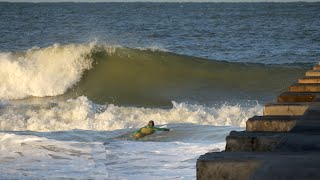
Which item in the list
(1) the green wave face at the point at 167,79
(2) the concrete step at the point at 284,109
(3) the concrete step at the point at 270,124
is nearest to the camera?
(3) the concrete step at the point at 270,124

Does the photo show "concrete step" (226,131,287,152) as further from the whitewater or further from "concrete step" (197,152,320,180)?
the whitewater

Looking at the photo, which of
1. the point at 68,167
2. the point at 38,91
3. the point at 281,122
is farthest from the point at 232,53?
the point at 281,122

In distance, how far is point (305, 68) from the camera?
25.5 m

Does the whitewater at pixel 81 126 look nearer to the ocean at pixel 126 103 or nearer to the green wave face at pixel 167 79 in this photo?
the ocean at pixel 126 103

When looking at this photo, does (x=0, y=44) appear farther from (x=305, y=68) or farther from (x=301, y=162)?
(x=301, y=162)

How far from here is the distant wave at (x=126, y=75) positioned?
2117 centimetres

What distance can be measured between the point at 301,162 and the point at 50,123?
45.3 feet

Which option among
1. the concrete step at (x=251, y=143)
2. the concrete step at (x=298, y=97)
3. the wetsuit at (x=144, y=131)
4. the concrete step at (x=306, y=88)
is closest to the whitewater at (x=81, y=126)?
the wetsuit at (x=144, y=131)

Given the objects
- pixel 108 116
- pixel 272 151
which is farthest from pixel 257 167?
pixel 108 116

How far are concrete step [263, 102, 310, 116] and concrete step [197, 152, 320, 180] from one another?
1.58 metres

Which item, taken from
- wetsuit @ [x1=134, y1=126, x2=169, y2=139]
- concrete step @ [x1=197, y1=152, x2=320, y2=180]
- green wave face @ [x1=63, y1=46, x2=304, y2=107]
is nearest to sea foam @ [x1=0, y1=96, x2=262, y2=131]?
green wave face @ [x1=63, y1=46, x2=304, y2=107]

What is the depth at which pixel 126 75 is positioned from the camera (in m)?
23.6

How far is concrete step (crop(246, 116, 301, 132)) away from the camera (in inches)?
123

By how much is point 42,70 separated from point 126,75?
2613mm
